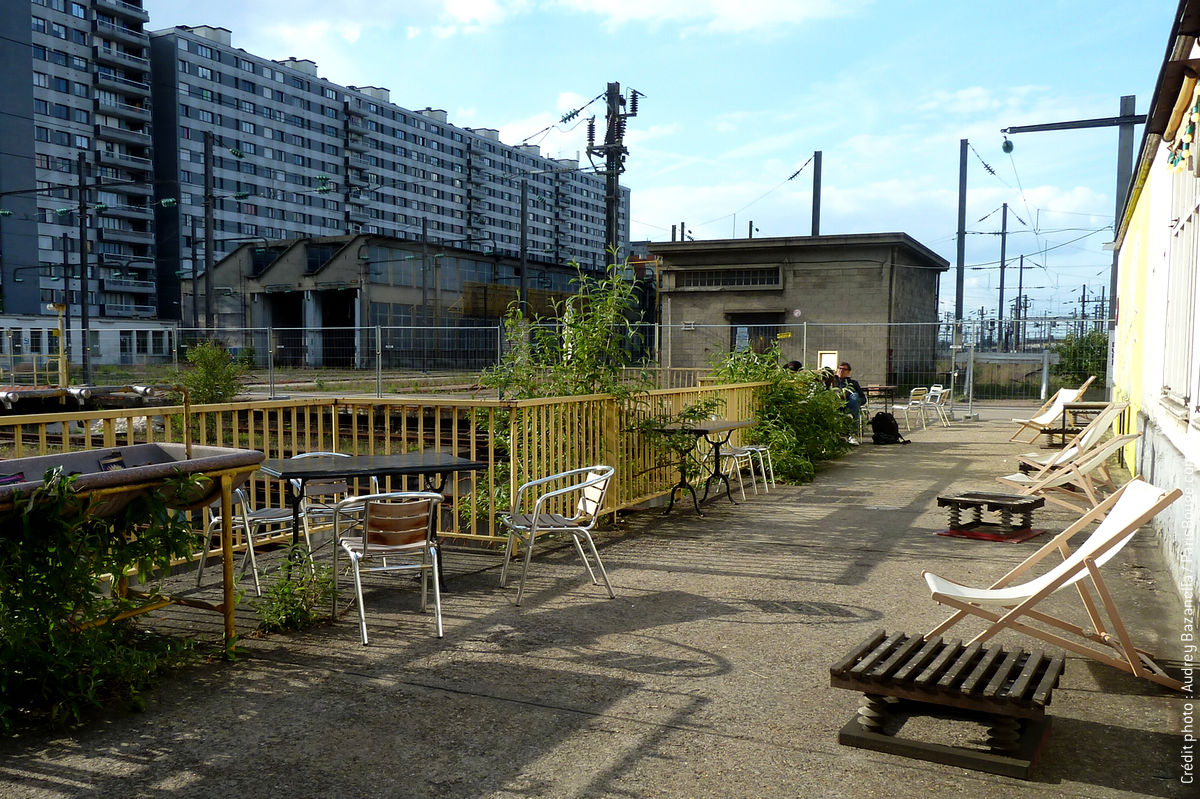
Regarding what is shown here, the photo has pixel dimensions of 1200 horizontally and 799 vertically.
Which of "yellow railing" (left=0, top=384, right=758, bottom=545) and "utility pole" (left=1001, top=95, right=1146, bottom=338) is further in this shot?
"utility pole" (left=1001, top=95, right=1146, bottom=338)

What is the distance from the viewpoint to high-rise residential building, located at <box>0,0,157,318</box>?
6644 cm

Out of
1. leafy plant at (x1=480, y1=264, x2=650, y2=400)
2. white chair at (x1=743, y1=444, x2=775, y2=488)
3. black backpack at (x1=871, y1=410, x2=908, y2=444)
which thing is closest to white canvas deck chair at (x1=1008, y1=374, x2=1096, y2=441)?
black backpack at (x1=871, y1=410, x2=908, y2=444)

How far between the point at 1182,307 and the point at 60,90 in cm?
8268

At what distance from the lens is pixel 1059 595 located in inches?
238

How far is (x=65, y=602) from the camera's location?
Result: 12.9ft

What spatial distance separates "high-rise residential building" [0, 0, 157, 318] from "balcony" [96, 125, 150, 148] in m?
0.08

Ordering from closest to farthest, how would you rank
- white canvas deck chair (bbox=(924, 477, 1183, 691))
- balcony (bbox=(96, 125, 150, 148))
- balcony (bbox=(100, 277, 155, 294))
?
1. white canvas deck chair (bbox=(924, 477, 1183, 691))
2. balcony (bbox=(100, 277, 155, 294))
3. balcony (bbox=(96, 125, 150, 148))

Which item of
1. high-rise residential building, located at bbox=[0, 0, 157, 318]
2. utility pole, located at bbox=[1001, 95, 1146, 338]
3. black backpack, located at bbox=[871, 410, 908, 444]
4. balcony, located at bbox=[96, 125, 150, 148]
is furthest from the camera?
balcony, located at bbox=[96, 125, 150, 148]

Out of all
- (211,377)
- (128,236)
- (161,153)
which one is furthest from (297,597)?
(161,153)

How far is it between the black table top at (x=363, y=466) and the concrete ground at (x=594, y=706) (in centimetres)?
83

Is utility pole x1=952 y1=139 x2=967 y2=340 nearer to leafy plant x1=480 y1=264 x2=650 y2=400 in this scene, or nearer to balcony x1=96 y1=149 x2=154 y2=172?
leafy plant x1=480 y1=264 x2=650 y2=400

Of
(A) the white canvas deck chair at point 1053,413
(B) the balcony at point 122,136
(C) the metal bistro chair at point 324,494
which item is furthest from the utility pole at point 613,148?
(B) the balcony at point 122,136

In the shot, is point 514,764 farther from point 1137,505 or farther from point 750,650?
point 1137,505

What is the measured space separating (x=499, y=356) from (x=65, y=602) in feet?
57.5
